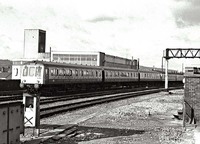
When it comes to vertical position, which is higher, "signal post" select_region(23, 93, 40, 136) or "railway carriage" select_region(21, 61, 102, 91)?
"railway carriage" select_region(21, 61, 102, 91)

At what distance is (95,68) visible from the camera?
130 feet

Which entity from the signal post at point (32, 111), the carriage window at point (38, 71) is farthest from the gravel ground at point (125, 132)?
the carriage window at point (38, 71)

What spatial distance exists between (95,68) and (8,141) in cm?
3219

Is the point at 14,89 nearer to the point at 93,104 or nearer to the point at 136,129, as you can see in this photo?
the point at 93,104

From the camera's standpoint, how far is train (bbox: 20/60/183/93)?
26875mm

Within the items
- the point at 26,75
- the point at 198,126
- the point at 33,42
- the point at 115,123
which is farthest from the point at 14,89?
the point at 33,42

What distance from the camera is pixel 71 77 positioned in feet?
107

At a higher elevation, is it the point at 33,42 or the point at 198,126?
the point at 33,42

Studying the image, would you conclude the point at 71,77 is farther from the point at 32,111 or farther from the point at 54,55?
the point at 54,55

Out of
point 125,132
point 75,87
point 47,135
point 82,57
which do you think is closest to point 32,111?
point 47,135

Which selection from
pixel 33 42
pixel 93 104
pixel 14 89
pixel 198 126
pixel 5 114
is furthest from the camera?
pixel 33 42

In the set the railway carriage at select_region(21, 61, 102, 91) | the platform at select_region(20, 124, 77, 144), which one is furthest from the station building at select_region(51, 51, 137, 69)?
the platform at select_region(20, 124, 77, 144)

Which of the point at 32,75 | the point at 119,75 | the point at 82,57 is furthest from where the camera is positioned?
the point at 82,57

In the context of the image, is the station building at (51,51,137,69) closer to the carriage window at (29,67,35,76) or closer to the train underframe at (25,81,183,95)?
the train underframe at (25,81,183,95)
